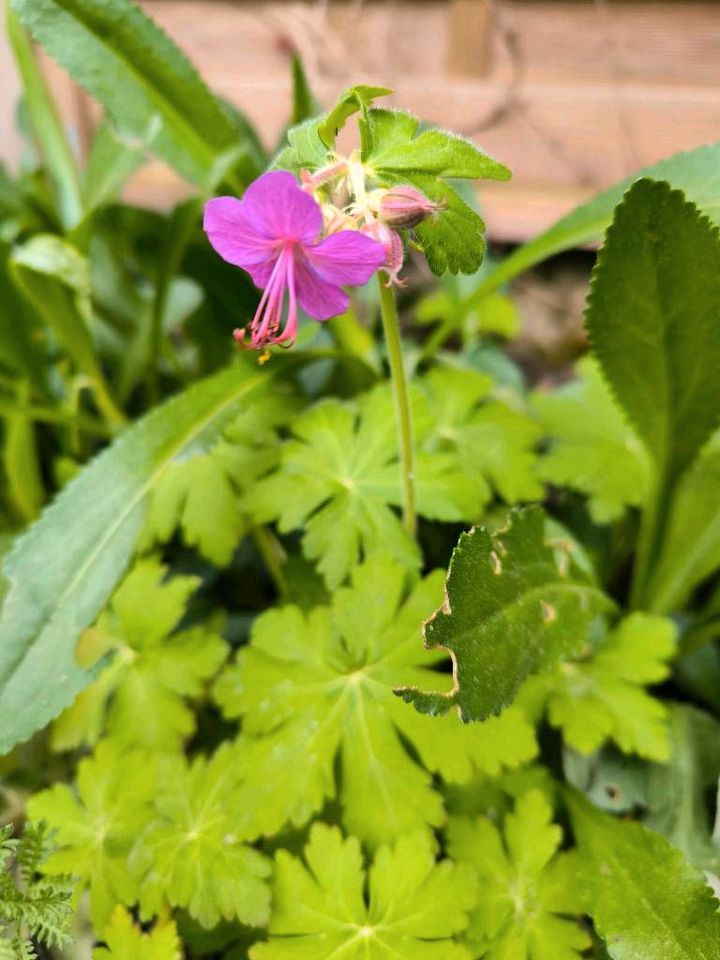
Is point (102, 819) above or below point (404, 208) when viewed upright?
below

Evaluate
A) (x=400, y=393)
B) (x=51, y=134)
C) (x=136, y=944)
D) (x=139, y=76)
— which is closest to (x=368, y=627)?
(x=400, y=393)

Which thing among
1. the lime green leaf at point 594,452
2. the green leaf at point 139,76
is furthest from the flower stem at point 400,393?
the green leaf at point 139,76

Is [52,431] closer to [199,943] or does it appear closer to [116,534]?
[116,534]

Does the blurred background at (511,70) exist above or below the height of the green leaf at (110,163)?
below

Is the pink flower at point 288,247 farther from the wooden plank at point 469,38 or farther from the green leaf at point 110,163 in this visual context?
the wooden plank at point 469,38

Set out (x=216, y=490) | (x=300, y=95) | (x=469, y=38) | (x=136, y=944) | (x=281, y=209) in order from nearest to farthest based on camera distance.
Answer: (x=281, y=209)
(x=136, y=944)
(x=216, y=490)
(x=300, y=95)
(x=469, y=38)

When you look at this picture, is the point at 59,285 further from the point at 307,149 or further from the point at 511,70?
the point at 511,70
